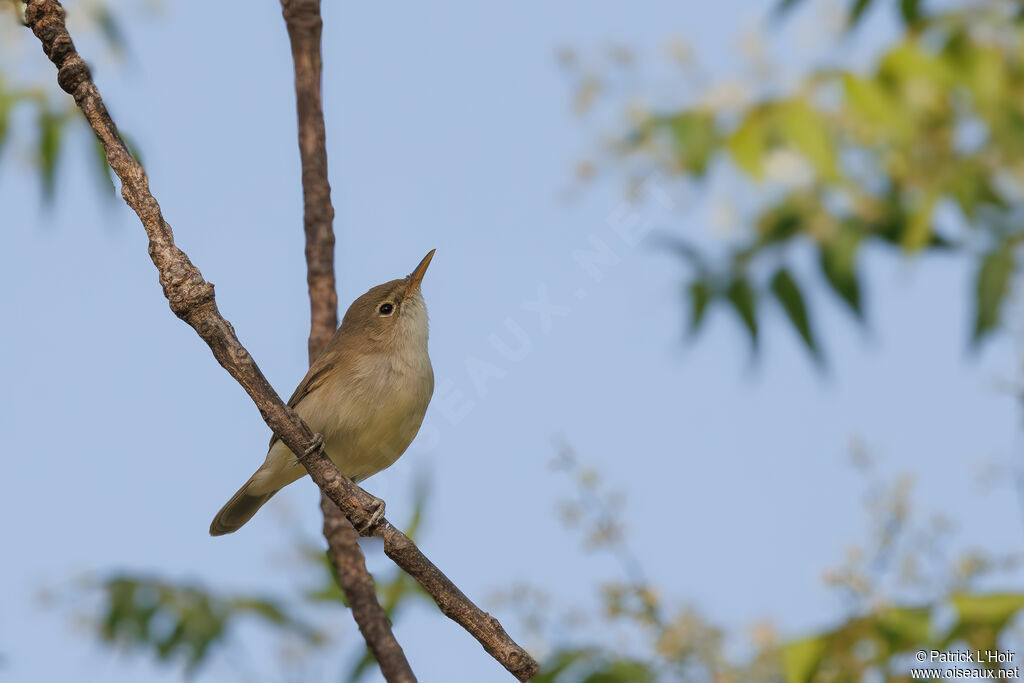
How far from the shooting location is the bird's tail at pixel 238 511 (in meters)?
5.67

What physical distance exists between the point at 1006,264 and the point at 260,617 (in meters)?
3.59

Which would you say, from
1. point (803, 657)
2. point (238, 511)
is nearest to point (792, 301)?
point (803, 657)

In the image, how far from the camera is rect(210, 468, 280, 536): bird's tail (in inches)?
223

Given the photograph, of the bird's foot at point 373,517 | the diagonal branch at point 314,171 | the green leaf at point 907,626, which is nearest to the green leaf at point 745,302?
the diagonal branch at point 314,171

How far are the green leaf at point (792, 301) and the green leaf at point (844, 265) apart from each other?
151 millimetres

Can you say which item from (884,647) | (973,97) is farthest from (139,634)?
(973,97)

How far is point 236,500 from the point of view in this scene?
569cm

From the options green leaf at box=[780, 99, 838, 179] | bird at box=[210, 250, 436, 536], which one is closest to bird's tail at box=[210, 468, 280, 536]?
bird at box=[210, 250, 436, 536]

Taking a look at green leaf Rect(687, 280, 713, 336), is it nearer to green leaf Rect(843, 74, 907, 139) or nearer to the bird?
green leaf Rect(843, 74, 907, 139)

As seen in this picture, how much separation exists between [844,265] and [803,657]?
7.87 ft

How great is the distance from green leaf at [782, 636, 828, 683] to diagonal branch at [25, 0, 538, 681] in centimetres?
74

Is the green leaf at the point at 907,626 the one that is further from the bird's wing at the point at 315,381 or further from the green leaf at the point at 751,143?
the bird's wing at the point at 315,381

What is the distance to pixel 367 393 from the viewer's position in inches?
199

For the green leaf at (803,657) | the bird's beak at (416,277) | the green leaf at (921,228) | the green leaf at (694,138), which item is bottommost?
the green leaf at (803,657)
